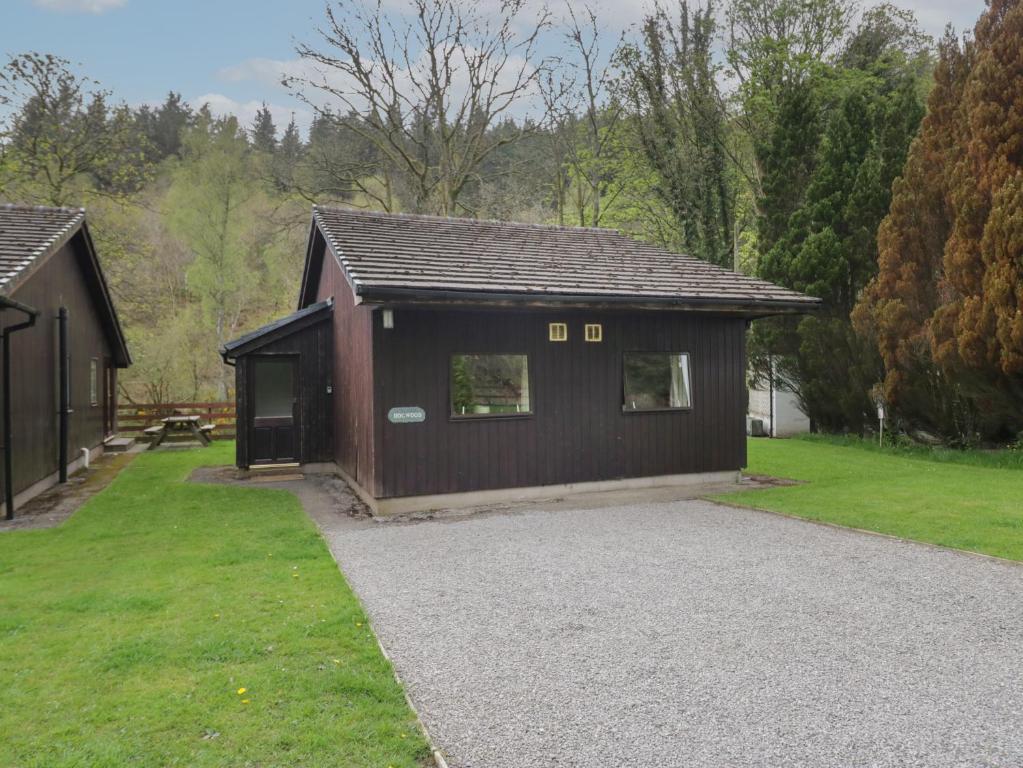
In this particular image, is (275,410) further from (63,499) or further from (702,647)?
(702,647)

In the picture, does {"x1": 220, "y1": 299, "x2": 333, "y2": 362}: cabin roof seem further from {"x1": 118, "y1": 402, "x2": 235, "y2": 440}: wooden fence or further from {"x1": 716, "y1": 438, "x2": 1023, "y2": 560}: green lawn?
{"x1": 716, "y1": 438, "x2": 1023, "y2": 560}: green lawn

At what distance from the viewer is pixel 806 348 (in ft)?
49.5

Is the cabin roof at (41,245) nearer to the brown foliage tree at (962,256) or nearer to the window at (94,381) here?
the window at (94,381)

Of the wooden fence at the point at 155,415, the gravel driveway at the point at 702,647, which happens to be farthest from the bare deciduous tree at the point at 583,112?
the gravel driveway at the point at 702,647

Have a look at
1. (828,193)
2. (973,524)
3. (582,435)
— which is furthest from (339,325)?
(828,193)

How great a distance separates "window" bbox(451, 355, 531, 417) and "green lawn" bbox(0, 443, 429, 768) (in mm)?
2618

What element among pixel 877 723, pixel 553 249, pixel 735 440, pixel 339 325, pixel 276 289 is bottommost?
pixel 877 723

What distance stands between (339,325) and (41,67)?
13.9m

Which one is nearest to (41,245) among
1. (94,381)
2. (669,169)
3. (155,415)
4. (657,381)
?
(94,381)

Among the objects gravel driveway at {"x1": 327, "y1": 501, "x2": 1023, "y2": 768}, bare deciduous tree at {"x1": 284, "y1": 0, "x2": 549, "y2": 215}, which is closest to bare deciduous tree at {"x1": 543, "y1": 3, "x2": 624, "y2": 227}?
bare deciduous tree at {"x1": 284, "y1": 0, "x2": 549, "y2": 215}

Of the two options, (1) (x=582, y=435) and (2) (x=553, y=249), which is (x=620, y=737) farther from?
(2) (x=553, y=249)

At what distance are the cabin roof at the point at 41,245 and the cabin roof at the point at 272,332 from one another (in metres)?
2.82

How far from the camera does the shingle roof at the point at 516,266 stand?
26.8ft

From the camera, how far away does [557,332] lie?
9016mm
